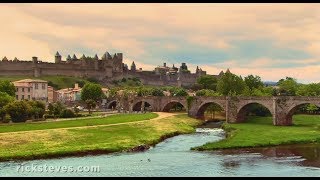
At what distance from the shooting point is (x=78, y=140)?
175 feet

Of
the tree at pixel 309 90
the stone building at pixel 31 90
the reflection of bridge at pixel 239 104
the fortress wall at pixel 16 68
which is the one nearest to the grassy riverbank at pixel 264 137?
the reflection of bridge at pixel 239 104

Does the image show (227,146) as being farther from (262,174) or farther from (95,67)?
(95,67)

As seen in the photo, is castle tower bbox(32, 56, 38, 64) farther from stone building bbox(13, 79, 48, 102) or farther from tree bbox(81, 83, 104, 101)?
tree bbox(81, 83, 104, 101)

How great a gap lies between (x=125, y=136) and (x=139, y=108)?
198 ft

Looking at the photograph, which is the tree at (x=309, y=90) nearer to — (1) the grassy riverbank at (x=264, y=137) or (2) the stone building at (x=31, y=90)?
(1) the grassy riverbank at (x=264, y=137)

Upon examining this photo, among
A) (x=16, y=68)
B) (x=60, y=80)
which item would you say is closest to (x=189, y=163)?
(x=60, y=80)

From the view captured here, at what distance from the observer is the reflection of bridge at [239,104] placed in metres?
76.0

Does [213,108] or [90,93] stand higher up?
[90,93]

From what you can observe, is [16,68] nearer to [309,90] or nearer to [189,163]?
[309,90]

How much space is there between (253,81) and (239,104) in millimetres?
41101

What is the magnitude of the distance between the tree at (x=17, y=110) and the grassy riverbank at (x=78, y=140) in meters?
15.3

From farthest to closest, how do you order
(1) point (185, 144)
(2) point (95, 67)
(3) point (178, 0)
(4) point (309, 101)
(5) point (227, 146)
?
(2) point (95, 67)
(4) point (309, 101)
(1) point (185, 144)
(5) point (227, 146)
(3) point (178, 0)

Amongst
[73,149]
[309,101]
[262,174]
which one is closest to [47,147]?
[73,149]

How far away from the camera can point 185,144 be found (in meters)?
55.3
